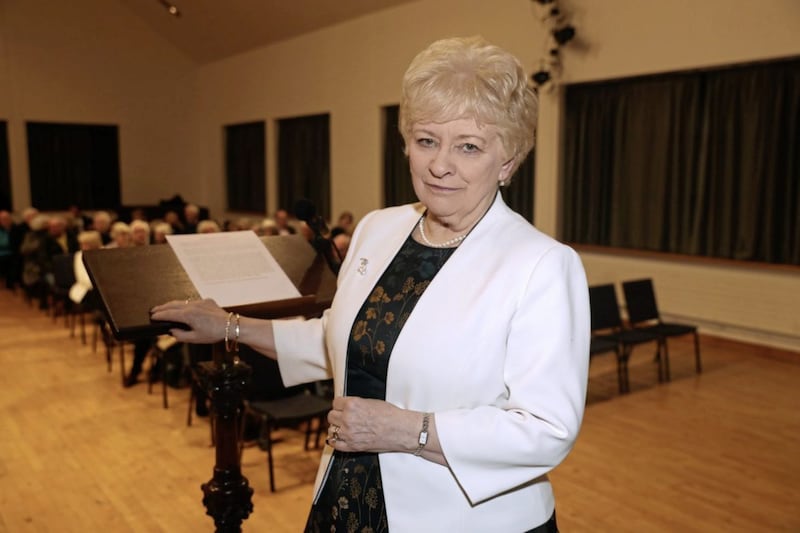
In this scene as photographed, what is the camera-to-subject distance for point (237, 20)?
12234mm

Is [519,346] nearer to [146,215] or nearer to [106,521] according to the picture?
[106,521]

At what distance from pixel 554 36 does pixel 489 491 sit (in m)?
7.12

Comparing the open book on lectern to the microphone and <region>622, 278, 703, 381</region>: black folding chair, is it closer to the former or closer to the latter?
the microphone

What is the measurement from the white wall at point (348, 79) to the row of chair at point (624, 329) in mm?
1219

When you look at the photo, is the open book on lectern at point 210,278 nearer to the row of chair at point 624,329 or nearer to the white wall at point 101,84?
the row of chair at point 624,329

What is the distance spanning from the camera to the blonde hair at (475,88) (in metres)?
1.28

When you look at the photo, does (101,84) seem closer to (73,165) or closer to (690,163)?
(73,165)

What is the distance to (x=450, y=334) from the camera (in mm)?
1294

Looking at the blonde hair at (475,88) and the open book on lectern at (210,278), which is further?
the open book on lectern at (210,278)

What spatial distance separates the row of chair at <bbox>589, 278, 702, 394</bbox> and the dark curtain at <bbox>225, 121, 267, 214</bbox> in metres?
9.10

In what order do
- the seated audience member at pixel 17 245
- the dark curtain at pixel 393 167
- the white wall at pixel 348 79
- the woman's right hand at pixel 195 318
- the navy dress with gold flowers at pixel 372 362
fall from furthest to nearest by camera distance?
the dark curtain at pixel 393 167 → the seated audience member at pixel 17 245 → the white wall at pixel 348 79 → the woman's right hand at pixel 195 318 → the navy dress with gold flowers at pixel 372 362

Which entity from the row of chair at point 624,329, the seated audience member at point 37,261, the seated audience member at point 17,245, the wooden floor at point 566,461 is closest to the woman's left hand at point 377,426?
the wooden floor at point 566,461

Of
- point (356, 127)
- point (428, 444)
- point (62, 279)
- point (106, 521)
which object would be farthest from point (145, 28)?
point (428, 444)

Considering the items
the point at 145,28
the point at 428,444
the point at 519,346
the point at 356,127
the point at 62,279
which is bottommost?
the point at 62,279
